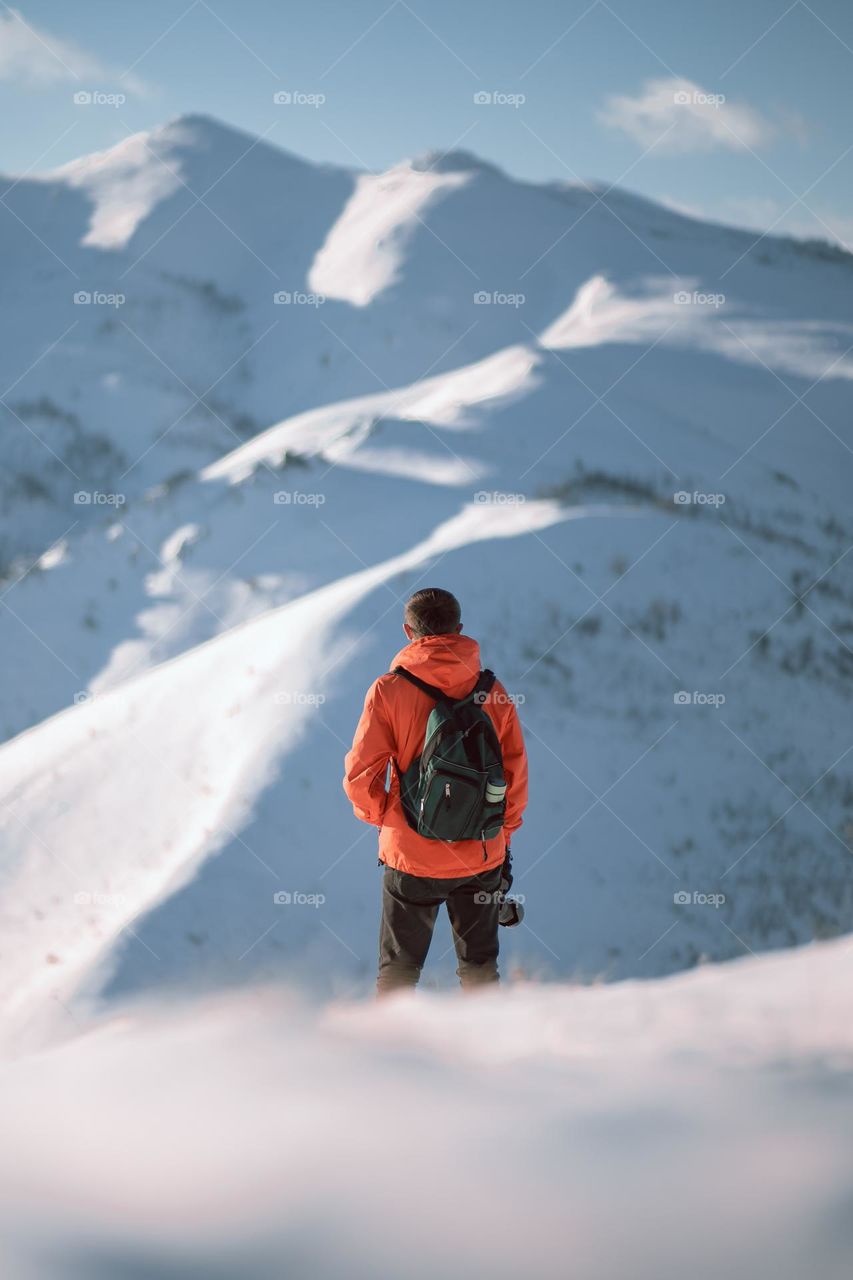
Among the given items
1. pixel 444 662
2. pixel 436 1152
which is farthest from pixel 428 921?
pixel 436 1152

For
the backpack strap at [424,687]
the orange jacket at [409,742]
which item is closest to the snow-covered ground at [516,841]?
the orange jacket at [409,742]

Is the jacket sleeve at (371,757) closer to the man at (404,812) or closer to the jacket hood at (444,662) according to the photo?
the man at (404,812)

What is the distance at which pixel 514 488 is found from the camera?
Answer: 52.5 ft

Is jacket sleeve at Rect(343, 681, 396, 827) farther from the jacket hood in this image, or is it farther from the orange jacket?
the jacket hood

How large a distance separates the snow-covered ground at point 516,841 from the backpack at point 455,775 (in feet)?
2.83

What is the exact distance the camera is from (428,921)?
189 inches

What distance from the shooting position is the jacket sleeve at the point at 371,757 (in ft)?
14.9

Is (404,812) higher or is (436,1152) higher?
(404,812)

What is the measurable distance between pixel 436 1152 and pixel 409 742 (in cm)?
219

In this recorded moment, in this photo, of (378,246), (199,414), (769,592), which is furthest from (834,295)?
(769,592)

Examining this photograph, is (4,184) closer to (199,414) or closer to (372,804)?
(199,414)

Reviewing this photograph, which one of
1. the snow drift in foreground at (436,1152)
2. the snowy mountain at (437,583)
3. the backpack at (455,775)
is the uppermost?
the snowy mountain at (437,583)

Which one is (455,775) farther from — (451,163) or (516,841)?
(451,163)

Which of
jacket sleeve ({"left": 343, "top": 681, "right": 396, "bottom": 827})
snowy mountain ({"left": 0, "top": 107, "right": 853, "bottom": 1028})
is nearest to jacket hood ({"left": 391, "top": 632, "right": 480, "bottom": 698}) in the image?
jacket sleeve ({"left": 343, "top": 681, "right": 396, "bottom": 827})
